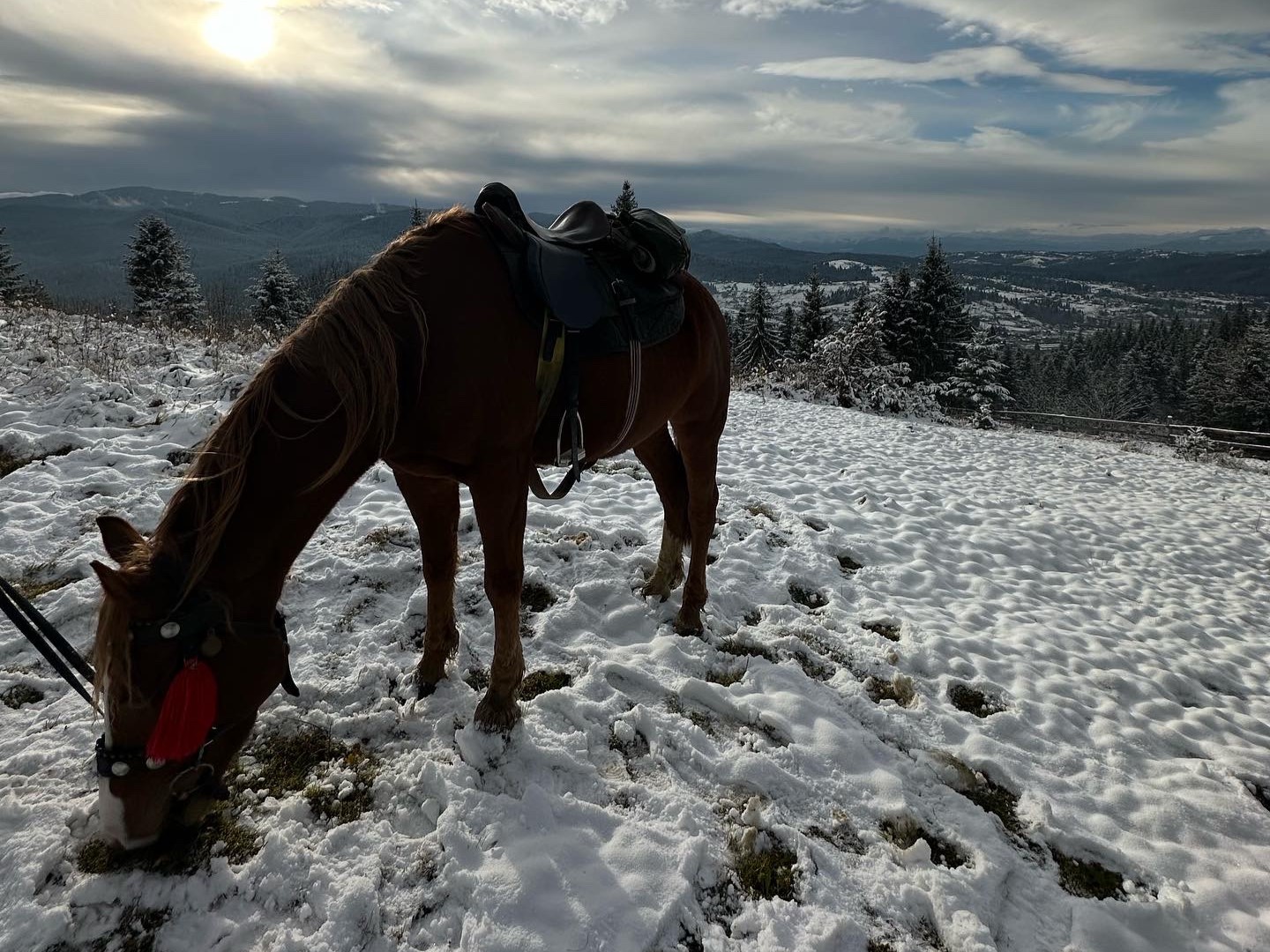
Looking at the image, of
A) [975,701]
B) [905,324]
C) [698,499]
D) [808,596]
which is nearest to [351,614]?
[698,499]

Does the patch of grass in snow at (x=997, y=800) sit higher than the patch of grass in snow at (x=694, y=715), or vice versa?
the patch of grass in snow at (x=694, y=715)

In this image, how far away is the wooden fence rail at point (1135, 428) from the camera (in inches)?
666

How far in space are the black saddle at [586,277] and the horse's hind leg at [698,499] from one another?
87cm

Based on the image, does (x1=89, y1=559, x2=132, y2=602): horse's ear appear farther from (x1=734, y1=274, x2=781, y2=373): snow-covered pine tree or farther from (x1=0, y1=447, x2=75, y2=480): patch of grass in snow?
(x1=734, y1=274, x2=781, y2=373): snow-covered pine tree

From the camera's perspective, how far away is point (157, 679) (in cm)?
168

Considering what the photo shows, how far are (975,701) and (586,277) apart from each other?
10.1 feet

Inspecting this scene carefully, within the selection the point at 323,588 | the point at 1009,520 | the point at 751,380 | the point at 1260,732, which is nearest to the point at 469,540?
the point at 323,588

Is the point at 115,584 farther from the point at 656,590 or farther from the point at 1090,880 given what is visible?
the point at 1090,880

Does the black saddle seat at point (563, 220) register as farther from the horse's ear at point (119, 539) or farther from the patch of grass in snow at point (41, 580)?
the patch of grass in snow at point (41, 580)

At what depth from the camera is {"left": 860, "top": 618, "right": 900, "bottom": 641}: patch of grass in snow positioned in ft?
12.9

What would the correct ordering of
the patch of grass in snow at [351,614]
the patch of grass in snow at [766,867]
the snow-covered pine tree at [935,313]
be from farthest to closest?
the snow-covered pine tree at [935,313], the patch of grass in snow at [351,614], the patch of grass in snow at [766,867]

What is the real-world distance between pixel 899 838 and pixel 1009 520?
5.47 metres

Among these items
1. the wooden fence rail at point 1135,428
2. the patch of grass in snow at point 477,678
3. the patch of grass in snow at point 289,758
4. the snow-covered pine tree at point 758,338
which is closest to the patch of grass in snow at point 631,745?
the patch of grass in snow at point 477,678

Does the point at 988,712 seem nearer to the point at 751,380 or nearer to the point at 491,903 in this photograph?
the point at 491,903
